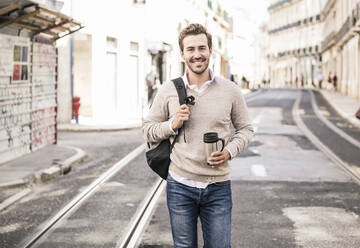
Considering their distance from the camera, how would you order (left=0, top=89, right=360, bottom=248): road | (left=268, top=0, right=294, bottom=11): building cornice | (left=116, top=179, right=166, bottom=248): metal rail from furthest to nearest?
(left=268, top=0, right=294, bottom=11): building cornice, (left=0, top=89, right=360, bottom=248): road, (left=116, top=179, right=166, bottom=248): metal rail

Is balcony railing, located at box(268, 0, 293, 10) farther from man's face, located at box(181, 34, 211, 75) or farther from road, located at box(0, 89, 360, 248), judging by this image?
man's face, located at box(181, 34, 211, 75)

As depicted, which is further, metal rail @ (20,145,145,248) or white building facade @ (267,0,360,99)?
white building facade @ (267,0,360,99)

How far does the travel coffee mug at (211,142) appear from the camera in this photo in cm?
344

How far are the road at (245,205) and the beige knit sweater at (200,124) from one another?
2.39m

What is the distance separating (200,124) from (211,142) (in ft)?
0.55

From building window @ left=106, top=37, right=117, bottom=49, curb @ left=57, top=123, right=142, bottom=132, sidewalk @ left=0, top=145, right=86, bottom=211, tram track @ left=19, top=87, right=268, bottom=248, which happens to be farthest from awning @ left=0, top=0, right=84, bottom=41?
building window @ left=106, top=37, right=117, bottom=49

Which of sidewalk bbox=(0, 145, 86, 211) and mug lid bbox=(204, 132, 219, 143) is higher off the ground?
mug lid bbox=(204, 132, 219, 143)

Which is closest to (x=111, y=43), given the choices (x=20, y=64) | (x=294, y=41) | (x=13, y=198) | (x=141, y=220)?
(x=20, y=64)


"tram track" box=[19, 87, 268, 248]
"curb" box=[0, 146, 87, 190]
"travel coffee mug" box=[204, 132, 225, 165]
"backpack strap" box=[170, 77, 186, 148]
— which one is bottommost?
"tram track" box=[19, 87, 268, 248]

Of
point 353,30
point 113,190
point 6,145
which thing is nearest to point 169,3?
point 353,30

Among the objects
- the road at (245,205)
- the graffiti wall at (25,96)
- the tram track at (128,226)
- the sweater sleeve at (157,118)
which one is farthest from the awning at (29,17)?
the sweater sleeve at (157,118)

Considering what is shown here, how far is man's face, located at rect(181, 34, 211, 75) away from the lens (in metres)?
3.57

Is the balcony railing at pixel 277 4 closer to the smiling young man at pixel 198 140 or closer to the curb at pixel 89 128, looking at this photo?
the curb at pixel 89 128

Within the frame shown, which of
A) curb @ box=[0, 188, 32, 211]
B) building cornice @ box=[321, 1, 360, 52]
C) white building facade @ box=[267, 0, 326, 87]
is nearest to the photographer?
curb @ box=[0, 188, 32, 211]
